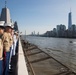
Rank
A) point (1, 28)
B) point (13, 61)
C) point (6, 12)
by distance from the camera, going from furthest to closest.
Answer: point (6, 12), point (13, 61), point (1, 28)

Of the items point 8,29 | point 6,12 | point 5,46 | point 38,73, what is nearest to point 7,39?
point 5,46

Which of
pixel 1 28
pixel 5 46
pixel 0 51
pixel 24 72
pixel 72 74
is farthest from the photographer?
pixel 72 74

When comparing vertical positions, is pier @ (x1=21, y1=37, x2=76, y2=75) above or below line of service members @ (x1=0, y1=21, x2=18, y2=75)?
below

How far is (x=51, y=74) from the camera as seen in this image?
15.6 m

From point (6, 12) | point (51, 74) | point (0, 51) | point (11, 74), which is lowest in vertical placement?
point (51, 74)

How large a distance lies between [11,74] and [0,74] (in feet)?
8.09

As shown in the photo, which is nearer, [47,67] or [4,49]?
[4,49]

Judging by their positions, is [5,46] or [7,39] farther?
[7,39]

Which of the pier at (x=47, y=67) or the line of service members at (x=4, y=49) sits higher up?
the line of service members at (x=4, y=49)

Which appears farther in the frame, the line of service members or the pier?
the pier

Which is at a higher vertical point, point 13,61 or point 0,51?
point 0,51

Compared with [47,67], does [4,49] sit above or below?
above

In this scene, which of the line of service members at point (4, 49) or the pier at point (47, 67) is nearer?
the line of service members at point (4, 49)

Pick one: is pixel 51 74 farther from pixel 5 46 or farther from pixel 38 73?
pixel 5 46
